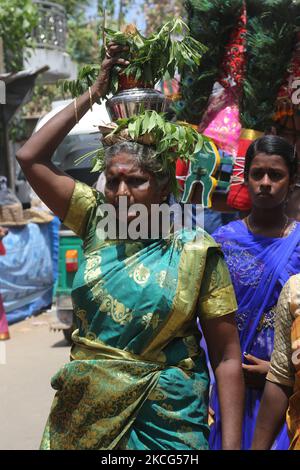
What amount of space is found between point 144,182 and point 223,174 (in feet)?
5.97

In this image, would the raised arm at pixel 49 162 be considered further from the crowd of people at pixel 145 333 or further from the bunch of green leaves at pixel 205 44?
the bunch of green leaves at pixel 205 44

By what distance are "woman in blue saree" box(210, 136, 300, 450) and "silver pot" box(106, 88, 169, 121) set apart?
670 mm

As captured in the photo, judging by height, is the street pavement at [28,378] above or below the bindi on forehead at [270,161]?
below

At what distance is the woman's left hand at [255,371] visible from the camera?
3.04 m

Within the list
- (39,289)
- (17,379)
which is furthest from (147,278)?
(39,289)

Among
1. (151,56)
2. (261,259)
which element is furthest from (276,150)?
(151,56)

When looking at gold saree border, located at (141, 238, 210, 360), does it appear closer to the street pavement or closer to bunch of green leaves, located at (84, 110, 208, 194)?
bunch of green leaves, located at (84, 110, 208, 194)

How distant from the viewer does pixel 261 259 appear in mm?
3148

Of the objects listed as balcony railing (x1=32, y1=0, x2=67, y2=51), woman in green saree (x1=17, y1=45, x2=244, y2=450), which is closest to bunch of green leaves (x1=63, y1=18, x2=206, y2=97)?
woman in green saree (x1=17, y1=45, x2=244, y2=450)

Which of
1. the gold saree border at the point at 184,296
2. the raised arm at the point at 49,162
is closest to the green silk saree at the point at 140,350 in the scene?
the gold saree border at the point at 184,296

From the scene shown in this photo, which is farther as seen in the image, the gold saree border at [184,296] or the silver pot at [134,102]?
the silver pot at [134,102]

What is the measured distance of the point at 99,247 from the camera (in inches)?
99.6

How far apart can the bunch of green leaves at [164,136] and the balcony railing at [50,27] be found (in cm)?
1474
